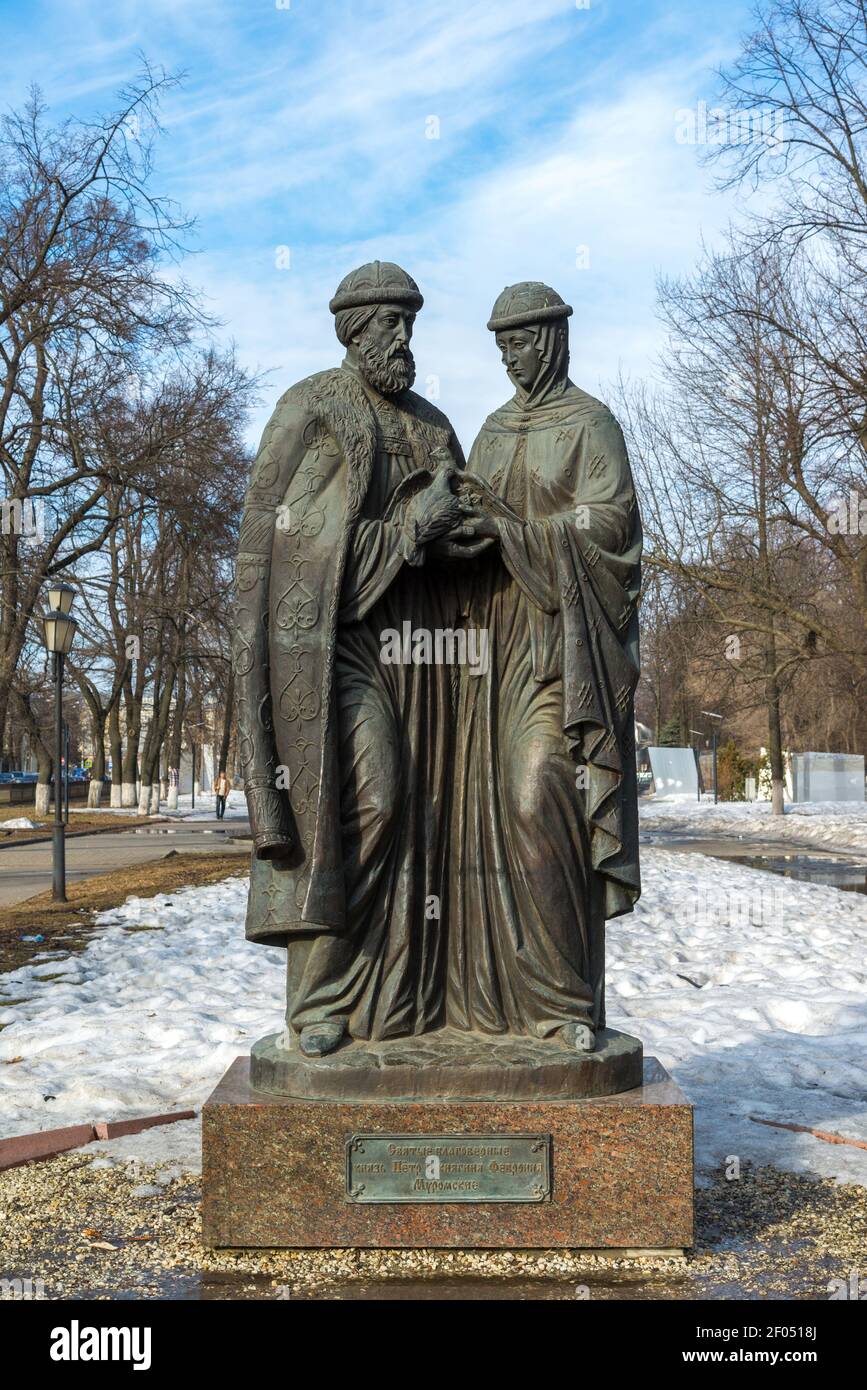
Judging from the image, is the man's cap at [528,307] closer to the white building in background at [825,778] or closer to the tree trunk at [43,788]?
the tree trunk at [43,788]

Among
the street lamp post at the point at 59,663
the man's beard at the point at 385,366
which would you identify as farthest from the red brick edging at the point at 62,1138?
the street lamp post at the point at 59,663

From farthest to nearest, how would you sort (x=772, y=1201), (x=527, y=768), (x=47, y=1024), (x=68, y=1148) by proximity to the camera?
(x=47, y=1024)
(x=68, y=1148)
(x=772, y=1201)
(x=527, y=768)

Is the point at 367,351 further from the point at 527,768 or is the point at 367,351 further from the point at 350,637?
the point at 527,768

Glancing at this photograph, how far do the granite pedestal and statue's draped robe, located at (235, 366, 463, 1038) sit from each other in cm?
35

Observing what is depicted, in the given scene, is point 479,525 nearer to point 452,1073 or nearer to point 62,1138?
point 452,1073

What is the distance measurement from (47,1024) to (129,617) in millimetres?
26575

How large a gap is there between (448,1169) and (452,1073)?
26 cm

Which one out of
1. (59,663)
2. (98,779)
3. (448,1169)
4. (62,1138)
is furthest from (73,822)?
(448,1169)

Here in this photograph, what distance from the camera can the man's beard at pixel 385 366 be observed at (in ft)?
14.5

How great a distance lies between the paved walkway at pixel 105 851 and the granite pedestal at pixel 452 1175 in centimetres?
1077

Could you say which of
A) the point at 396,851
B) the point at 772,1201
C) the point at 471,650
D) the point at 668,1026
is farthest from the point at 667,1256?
the point at 668,1026

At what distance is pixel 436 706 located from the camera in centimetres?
437

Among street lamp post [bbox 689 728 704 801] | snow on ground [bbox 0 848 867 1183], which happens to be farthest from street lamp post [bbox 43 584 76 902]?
street lamp post [bbox 689 728 704 801]

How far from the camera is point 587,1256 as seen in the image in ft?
12.8
